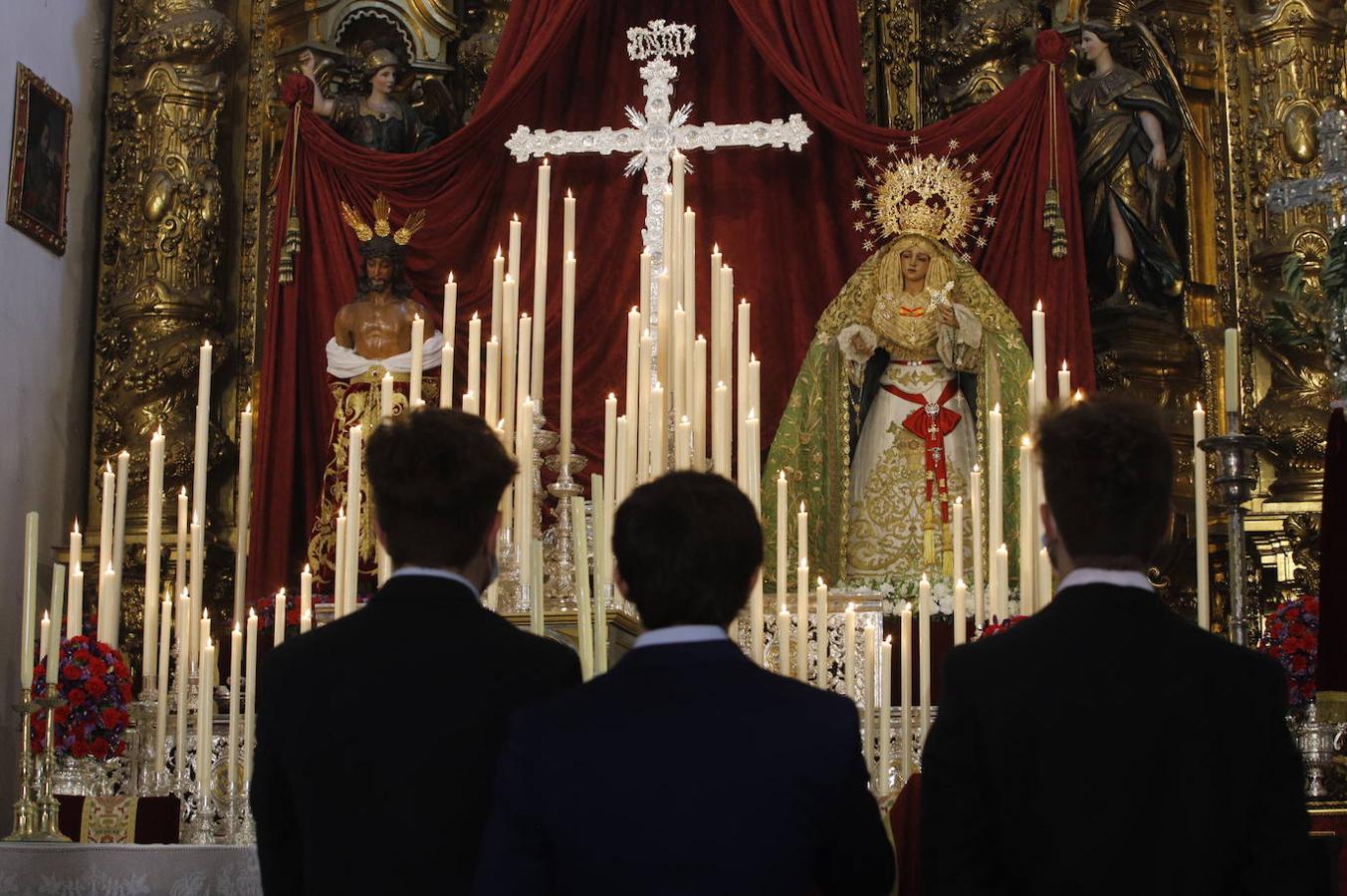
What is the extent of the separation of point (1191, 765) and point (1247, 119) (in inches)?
248

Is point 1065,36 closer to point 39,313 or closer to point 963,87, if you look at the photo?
point 963,87

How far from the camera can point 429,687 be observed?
244cm

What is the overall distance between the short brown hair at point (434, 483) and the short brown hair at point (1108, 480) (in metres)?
0.73

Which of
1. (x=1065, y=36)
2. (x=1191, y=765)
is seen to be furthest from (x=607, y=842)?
(x=1065, y=36)

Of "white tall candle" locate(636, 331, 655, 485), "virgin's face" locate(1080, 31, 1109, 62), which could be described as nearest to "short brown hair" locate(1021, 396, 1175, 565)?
"white tall candle" locate(636, 331, 655, 485)

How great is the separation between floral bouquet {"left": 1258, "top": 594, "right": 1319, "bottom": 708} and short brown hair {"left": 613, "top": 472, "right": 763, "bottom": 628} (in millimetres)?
3655

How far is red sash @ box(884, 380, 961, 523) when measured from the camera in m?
7.24

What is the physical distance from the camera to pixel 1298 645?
18.2 feet

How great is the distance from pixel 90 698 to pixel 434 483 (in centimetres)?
285

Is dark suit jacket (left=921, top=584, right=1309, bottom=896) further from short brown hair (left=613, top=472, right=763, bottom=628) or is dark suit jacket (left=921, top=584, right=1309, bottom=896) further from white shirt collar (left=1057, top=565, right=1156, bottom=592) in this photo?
short brown hair (left=613, top=472, right=763, bottom=628)

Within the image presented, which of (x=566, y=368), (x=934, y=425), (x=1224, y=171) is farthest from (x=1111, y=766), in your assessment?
(x=1224, y=171)

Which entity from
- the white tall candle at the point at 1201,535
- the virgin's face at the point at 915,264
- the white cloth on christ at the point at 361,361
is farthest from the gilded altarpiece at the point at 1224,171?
the white tall candle at the point at 1201,535

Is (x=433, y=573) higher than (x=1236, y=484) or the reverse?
the reverse

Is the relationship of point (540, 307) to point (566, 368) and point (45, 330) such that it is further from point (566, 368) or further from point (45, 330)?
point (45, 330)
